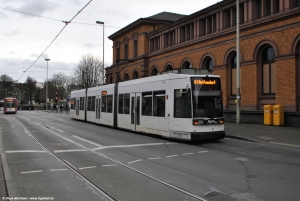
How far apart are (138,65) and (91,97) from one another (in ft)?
47.2

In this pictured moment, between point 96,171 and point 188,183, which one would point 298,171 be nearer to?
point 188,183

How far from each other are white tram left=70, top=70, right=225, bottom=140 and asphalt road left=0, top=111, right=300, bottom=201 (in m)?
1.43

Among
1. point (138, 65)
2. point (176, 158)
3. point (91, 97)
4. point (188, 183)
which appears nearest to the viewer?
point (188, 183)

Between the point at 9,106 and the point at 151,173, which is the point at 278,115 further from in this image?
the point at 9,106

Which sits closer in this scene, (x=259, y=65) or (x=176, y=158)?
(x=176, y=158)

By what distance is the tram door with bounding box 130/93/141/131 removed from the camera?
59.8ft

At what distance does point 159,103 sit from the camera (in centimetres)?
1591

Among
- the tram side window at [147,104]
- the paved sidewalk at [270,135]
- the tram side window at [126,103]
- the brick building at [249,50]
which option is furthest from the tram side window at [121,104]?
the paved sidewalk at [270,135]

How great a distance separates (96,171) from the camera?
8.23 metres

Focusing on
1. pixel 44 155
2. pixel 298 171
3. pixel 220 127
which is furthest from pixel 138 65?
pixel 298 171

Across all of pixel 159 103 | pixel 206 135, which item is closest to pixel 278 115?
pixel 206 135

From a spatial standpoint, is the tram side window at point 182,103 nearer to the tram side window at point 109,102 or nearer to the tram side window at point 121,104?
the tram side window at point 121,104

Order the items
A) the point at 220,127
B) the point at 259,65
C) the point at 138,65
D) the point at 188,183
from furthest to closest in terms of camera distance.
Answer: the point at 138,65 < the point at 259,65 < the point at 220,127 < the point at 188,183

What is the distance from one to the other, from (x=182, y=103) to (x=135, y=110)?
4797mm
